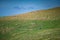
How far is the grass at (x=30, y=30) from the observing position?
7.39 ft

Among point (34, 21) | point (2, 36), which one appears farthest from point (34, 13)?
point (2, 36)

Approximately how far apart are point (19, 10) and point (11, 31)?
40cm

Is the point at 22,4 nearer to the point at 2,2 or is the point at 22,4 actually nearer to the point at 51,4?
the point at 2,2

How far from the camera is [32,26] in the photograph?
2.31 metres

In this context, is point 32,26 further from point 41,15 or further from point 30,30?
point 41,15

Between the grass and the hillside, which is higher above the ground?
the hillside

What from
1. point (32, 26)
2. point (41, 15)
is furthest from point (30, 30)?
point (41, 15)

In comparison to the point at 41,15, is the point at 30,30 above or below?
below

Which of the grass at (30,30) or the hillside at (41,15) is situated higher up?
the hillside at (41,15)

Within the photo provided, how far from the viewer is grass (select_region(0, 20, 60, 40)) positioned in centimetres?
225

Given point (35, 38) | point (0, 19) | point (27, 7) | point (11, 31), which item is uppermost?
point (27, 7)

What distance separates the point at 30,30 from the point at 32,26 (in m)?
0.08

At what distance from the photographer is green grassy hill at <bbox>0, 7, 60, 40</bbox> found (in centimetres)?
226

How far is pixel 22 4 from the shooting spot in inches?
92.8
